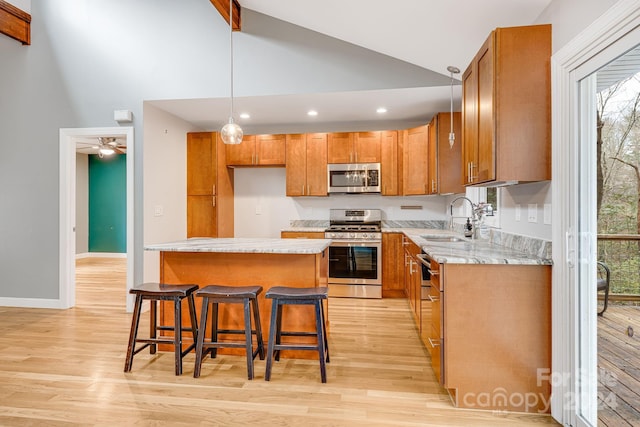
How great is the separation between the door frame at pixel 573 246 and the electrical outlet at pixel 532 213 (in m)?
0.30

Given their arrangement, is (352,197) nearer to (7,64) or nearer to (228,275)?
(228,275)

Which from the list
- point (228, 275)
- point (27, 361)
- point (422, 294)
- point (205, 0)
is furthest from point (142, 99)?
point (422, 294)

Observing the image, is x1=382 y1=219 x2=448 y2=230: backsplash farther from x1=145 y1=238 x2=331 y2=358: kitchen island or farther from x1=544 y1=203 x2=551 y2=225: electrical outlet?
x1=544 y1=203 x2=551 y2=225: electrical outlet

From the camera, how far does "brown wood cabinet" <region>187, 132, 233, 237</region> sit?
15.7ft

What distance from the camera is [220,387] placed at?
2236mm

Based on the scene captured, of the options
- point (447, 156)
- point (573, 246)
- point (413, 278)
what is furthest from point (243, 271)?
point (447, 156)

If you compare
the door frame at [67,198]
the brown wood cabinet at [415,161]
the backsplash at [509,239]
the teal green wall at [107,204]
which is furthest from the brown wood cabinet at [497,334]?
the teal green wall at [107,204]

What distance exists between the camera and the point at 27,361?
2.62 m

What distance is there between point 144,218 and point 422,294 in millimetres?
3070

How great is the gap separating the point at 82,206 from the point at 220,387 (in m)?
7.58

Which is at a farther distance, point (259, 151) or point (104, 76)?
point (259, 151)

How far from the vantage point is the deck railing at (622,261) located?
1.45 meters

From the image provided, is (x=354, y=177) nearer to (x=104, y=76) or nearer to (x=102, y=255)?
(x=104, y=76)

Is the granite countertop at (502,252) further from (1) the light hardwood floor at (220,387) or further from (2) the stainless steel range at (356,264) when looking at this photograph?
(2) the stainless steel range at (356,264)
